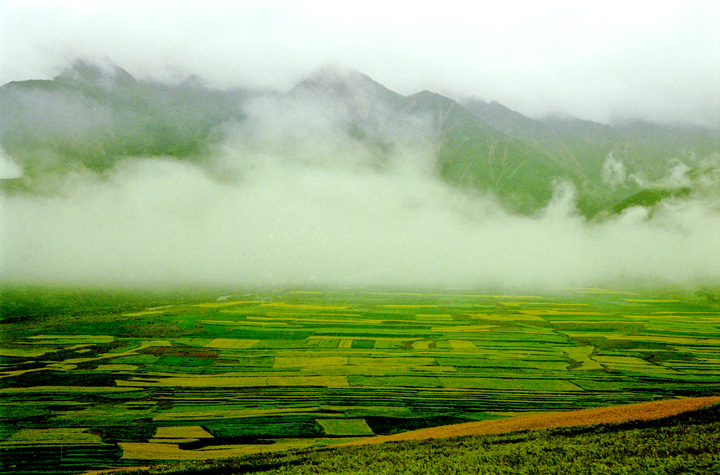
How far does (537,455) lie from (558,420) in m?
8.77

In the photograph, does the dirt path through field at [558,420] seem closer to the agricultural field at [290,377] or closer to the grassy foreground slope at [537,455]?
the grassy foreground slope at [537,455]

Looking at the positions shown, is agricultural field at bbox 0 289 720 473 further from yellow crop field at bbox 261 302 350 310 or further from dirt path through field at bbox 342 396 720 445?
yellow crop field at bbox 261 302 350 310

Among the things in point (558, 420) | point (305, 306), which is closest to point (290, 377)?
point (558, 420)

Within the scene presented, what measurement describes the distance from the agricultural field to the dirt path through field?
1954mm

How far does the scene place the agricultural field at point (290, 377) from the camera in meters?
26.4

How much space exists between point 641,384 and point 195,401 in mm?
39150

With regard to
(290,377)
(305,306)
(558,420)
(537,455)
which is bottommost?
(305,306)

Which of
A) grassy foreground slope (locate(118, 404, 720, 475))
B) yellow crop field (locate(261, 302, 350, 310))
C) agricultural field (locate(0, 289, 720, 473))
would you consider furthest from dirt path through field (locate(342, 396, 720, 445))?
yellow crop field (locate(261, 302, 350, 310))

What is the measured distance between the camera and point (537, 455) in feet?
61.4

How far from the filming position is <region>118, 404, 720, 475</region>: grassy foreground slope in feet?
56.0

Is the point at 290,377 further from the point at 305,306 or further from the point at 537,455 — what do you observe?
the point at 305,306

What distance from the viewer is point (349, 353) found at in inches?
2005

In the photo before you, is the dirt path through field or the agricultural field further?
the agricultural field

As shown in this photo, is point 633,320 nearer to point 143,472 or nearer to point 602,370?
point 602,370
